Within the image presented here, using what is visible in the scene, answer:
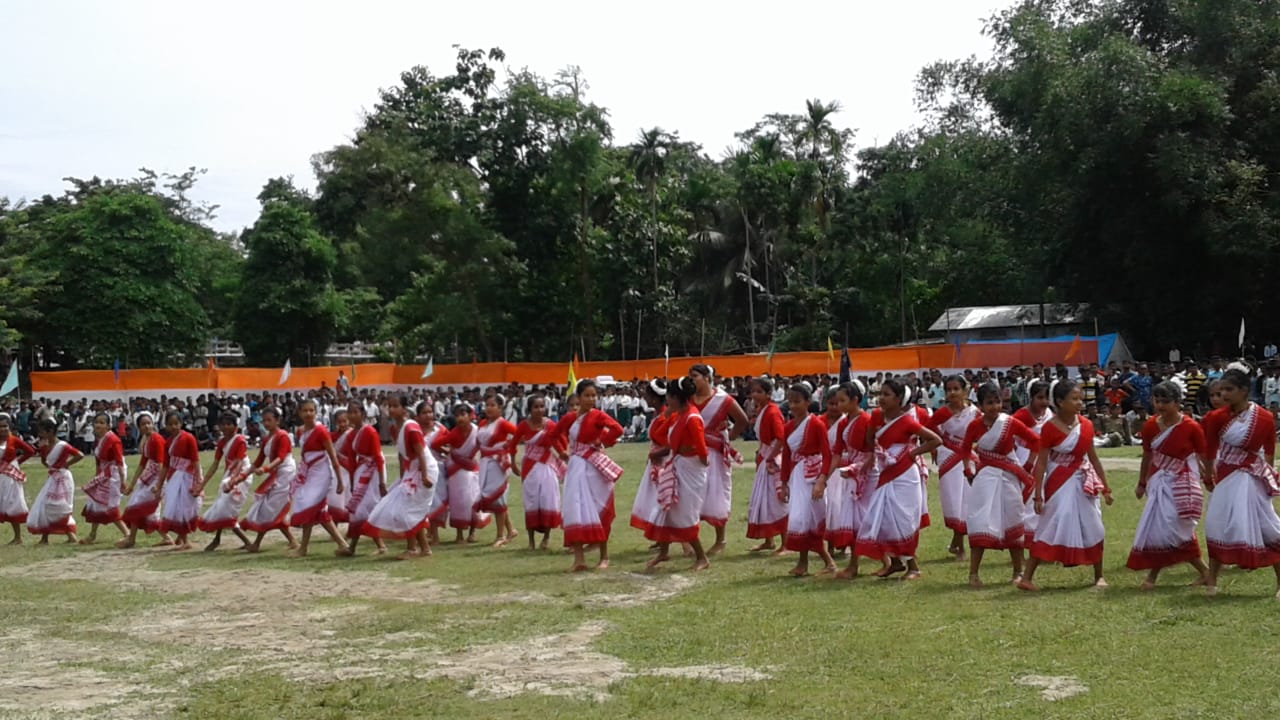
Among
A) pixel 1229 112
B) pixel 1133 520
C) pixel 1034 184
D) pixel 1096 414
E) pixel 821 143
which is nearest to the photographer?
pixel 1133 520

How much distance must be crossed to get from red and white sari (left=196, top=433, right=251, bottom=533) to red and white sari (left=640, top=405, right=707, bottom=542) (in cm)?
545

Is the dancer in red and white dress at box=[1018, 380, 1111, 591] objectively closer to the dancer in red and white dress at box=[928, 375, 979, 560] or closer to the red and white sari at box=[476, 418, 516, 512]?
the dancer in red and white dress at box=[928, 375, 979, 560]

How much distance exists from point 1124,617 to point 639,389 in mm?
26775

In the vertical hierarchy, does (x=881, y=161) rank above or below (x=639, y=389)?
above

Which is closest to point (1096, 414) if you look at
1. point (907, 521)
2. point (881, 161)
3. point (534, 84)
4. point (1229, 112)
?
point (1229, 112)

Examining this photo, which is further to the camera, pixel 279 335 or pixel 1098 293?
pixel 279 335

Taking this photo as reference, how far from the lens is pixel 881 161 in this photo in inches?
2320

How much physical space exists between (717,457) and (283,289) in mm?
40194

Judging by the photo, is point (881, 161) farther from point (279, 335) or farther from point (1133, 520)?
point (1133, 520)

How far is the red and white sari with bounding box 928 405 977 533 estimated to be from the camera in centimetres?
1196

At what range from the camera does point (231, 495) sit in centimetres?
1513

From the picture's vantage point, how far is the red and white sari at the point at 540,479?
13852mm

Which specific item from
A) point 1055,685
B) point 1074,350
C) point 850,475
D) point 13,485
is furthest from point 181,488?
point 1074,350

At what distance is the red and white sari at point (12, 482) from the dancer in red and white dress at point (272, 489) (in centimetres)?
369
